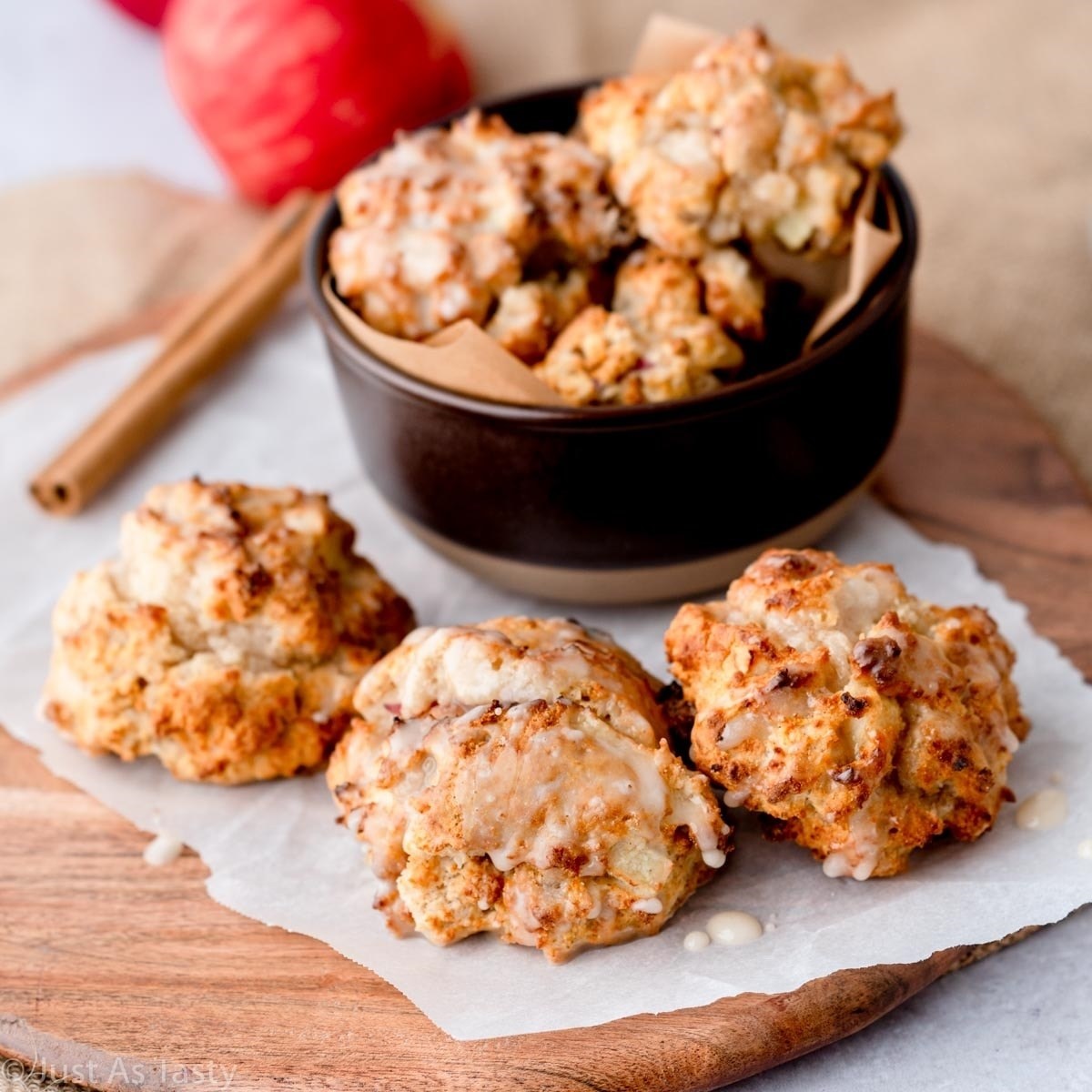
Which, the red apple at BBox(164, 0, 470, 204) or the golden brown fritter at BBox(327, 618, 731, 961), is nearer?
the golden brown fritter at BBox(327, 618, 731, 961)

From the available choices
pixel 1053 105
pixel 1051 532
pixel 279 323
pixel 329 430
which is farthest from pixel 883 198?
pixel 1053 105

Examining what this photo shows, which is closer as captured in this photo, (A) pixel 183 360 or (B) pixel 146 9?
(A) pixel 183 360

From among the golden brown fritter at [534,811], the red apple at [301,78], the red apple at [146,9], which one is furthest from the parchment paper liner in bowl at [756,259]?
the red apple at [146,9]

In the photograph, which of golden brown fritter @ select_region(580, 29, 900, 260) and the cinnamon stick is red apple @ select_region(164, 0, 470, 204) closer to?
the cinnamon stick

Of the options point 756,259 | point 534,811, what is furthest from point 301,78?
point 534,811

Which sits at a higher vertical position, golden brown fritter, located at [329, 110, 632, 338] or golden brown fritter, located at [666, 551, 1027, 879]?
golden brown fritter, located at [329, 110, 632, 338]

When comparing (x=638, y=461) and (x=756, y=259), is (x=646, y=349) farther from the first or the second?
(x=756, y=259)

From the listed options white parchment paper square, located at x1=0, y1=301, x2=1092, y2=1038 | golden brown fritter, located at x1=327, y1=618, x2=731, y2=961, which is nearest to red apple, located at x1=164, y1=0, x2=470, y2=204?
white parchment paper square, located at x1=0, y1=301, x2=1092, y2=1038

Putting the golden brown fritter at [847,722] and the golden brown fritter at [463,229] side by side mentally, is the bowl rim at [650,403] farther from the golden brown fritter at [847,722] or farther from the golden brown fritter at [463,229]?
the golden brown fritter at [847,722]
